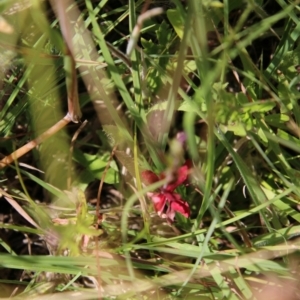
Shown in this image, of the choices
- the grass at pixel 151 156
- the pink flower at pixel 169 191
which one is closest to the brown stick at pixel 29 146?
the grass at pixel 151 156

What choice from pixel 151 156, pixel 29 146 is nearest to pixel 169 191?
pixel 151 156

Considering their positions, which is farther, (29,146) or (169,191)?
(29,146)

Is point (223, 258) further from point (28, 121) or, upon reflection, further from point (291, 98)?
point (28, 121)

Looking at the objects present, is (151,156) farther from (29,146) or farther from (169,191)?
(29,146)

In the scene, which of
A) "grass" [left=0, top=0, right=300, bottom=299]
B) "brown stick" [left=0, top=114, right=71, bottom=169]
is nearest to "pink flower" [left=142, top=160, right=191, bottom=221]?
"grass" [left=0, top=0, right=300, bottom=299]

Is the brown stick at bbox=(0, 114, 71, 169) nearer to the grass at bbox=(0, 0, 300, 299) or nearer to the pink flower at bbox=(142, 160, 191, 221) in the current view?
the grass at bbox=(0, 0, 300, 299)

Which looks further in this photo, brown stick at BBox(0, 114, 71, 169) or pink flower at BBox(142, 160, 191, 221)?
brown stick at BBox(0, 114, 71, 169)

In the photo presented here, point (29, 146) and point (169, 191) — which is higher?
point (29, 146)

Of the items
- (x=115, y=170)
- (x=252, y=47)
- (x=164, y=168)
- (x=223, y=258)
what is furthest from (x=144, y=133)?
(x=252, y=47)

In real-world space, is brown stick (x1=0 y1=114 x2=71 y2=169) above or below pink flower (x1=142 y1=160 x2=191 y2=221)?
above
